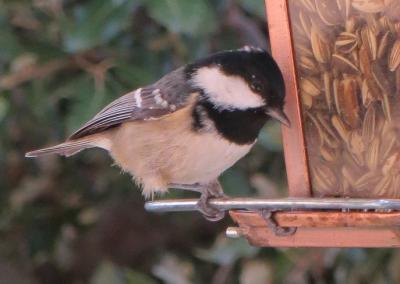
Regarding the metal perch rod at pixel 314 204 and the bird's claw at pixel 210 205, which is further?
the bird's claw at pixel 210 205

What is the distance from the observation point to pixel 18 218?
2420 millimetres

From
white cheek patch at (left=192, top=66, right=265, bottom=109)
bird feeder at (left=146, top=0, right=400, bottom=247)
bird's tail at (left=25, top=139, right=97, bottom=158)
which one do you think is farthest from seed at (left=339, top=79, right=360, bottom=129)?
bird's tail at (left=25, top=139, right=97, bottom=158)

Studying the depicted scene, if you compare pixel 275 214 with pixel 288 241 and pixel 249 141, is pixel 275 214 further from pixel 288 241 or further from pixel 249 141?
pixel 249 141

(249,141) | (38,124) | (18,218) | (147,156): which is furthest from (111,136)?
(18,218)

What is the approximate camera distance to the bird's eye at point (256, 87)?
1512 millimetres

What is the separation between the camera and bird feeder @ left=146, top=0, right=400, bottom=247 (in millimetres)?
1428

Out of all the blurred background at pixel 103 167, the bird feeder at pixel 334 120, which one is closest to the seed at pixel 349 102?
the bird feeder at pixel 334 120

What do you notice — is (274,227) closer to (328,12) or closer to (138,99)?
(328,12)

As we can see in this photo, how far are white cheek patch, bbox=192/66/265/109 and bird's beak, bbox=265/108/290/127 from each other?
2cm

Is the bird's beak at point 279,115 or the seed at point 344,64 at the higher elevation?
the seed at point 344,64

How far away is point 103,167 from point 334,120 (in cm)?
110

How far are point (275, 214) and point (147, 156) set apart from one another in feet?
1.17

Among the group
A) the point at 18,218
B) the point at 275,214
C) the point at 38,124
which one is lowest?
the point at 18,218

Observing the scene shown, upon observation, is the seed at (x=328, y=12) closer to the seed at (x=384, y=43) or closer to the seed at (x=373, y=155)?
the seed at (x=384, y=43)
